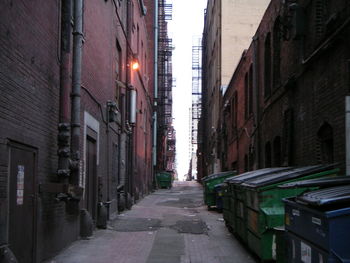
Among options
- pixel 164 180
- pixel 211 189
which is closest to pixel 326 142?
pixel 211 189

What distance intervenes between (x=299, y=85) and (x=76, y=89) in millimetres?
5139

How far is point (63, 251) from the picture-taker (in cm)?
1079

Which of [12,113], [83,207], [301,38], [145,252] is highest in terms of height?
[301,38]

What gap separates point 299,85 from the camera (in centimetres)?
1271

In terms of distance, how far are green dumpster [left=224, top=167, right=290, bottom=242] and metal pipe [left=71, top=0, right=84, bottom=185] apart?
3.44 meters

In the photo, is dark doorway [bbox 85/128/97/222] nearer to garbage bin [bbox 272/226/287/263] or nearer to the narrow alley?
the narrow alley

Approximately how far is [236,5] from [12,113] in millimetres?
31656

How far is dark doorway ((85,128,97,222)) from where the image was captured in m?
13.8

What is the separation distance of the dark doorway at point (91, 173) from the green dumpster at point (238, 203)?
359cm

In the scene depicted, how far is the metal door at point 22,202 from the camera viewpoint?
7.79 meters

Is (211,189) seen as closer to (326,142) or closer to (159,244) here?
(159,244)

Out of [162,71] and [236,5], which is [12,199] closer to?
[236,5]

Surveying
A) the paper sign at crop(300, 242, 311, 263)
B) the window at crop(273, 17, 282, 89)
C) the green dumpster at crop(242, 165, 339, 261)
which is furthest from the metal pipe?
the window at crop(273, 17, 282, 89)

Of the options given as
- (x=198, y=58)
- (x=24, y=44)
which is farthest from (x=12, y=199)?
(x=198, y=58)
